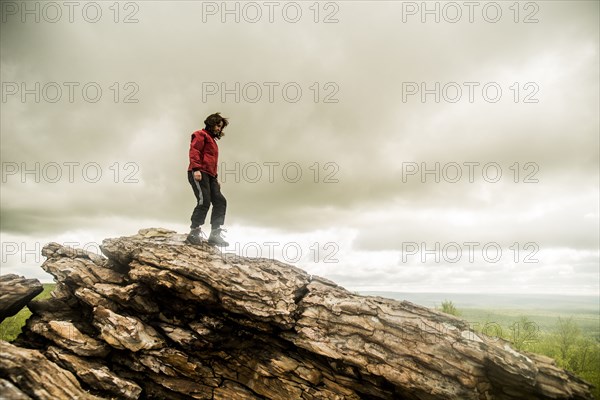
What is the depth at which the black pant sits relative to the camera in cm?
1423

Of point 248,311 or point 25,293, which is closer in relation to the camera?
point 248,311

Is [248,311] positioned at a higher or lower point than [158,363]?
higher

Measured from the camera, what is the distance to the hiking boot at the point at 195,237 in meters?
14.9

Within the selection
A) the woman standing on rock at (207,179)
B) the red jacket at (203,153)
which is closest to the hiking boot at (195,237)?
the woman standing on rock at (207,179)

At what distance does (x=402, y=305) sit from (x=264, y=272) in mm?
7706

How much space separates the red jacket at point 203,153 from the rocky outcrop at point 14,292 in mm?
10942

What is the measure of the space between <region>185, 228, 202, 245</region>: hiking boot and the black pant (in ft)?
1.01

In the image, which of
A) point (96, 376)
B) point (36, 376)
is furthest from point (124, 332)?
point (36, 376)

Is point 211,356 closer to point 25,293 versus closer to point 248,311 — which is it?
point 248,311

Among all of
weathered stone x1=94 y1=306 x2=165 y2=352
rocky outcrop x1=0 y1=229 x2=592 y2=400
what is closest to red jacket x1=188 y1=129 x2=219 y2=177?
rocky outcrop x1=0 y1=229 x2=592 y2=400

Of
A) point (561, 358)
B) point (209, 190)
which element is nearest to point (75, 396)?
point (209, 190)

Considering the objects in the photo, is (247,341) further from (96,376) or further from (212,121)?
(212,121)

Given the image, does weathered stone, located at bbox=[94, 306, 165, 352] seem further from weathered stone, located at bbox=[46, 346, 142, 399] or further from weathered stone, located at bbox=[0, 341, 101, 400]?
weathered stone, located at bbox=[0, 341, 101, 400]

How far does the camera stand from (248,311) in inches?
524
